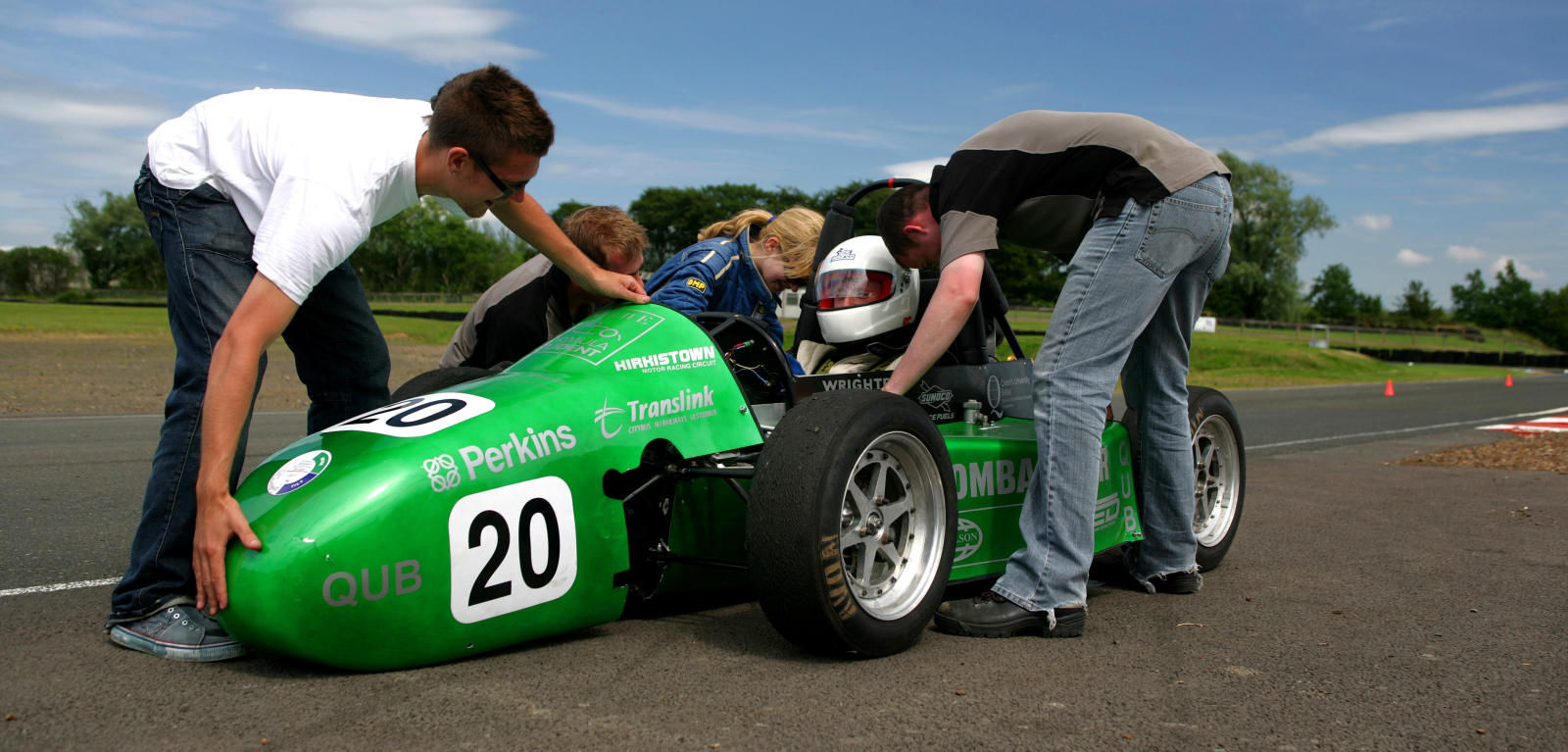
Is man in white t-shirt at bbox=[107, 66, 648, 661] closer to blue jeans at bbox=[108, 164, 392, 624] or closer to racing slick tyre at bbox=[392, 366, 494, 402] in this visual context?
blue jeans at bbox=[108, 164, 392, 624]

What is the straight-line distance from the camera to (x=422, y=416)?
2682mm

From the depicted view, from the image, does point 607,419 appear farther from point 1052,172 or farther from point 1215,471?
point 1215,471

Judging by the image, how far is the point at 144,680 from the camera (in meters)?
2.45

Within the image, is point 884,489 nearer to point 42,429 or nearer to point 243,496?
point 243,496

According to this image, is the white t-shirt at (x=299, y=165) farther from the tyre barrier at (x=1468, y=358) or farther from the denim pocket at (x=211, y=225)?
the tyre barrier at (x=1468, y=358)

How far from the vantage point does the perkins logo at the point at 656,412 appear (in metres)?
2.85

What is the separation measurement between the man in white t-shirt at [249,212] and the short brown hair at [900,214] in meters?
1.26

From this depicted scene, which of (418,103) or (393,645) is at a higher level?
(418,103)

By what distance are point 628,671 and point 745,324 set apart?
134 cm

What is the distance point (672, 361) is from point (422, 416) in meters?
0.72

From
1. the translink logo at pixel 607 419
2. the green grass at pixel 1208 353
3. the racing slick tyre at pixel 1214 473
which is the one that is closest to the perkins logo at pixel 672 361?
the translink logo at pixel 607 419

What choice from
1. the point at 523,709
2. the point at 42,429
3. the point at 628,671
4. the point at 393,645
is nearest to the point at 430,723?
the point at 523,709

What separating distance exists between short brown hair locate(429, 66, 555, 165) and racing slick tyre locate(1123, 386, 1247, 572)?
2727mm

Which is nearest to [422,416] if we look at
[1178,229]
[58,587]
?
[58,587]
